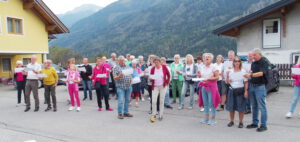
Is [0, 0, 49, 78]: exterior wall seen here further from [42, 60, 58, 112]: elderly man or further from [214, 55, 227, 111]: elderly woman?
[214, 55, 227, 111]: elderly woman

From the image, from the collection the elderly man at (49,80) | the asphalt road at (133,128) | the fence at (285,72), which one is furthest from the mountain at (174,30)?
the elderly man at (49,80)

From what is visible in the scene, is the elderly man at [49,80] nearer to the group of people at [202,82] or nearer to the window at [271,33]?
the group of people at [202,82]

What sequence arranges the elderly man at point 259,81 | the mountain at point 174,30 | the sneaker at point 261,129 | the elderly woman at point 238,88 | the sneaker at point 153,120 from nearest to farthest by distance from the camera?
the elderly man at point 259,81
the sneaker at point 261,129
the elderly woman at point 238,88
the sneaker at point 153,120
the mountain at point 174,30

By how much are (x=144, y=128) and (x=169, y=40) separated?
65243mm

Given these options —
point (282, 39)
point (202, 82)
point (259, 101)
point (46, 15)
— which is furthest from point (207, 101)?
point (46, 15)

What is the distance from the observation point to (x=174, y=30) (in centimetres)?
8144

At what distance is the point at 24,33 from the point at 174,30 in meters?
64.2

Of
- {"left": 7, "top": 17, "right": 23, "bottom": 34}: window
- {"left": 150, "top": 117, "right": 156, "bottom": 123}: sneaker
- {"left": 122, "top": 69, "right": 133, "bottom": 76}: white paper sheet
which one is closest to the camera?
{"left": 150, "top": 117, "right": 156, "bottom": 123}: sneaker

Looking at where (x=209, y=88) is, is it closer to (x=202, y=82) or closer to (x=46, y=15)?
(x=202, y=82)

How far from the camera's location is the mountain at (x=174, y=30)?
60.7 m

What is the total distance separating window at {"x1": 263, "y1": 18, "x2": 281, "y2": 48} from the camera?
17.9m

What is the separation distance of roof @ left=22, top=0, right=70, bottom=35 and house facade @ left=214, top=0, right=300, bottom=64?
1418cm

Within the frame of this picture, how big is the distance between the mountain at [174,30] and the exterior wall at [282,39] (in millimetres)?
32590

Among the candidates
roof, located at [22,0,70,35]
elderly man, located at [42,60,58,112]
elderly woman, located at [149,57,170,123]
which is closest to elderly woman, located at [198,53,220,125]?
elderly woman, located at [149,57,170,123]
